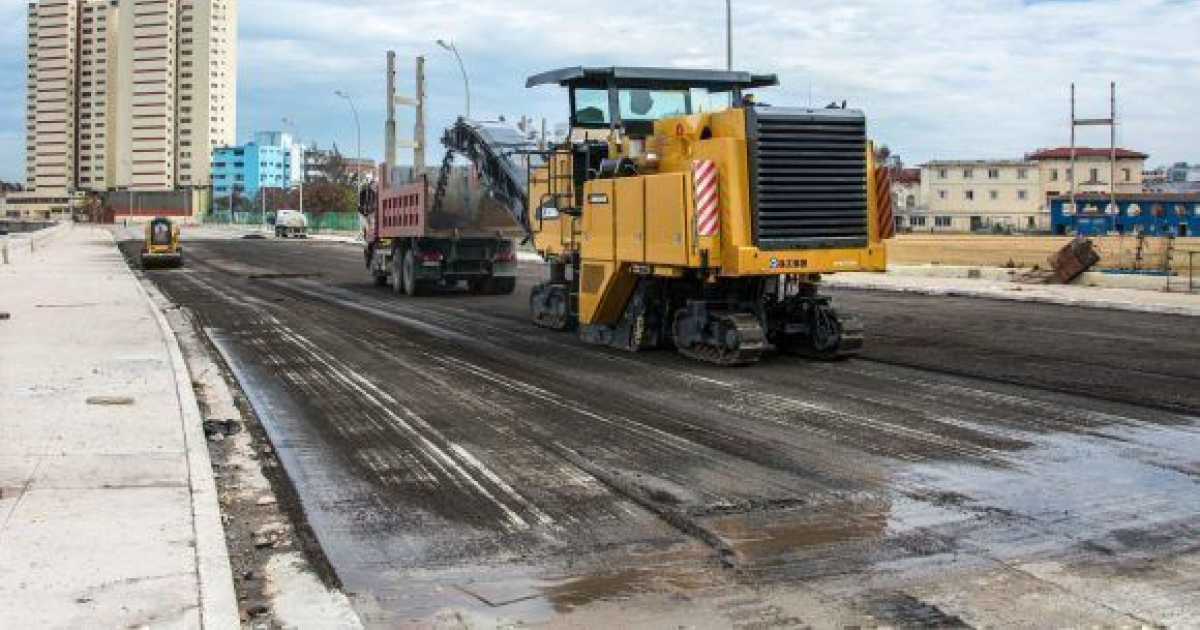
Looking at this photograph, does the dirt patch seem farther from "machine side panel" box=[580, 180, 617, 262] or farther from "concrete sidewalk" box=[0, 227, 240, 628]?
"machine side panel" box=[580, 180, 617, 262]

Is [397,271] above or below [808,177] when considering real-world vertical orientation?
below

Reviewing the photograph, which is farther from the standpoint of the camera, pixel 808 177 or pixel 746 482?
pixel 808 177

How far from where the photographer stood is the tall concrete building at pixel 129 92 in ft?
566

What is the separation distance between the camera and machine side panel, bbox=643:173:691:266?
40.9 feet

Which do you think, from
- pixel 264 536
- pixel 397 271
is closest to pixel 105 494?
pixel 264 536

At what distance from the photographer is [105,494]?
652 cm

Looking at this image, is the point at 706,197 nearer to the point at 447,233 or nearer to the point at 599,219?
the point at 599,219

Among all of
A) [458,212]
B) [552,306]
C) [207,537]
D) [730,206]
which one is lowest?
[207,537]

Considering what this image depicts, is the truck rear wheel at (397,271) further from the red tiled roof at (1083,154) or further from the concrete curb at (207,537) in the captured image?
the red tiled roof at (1083,154)

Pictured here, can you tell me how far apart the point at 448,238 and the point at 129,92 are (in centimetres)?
16820

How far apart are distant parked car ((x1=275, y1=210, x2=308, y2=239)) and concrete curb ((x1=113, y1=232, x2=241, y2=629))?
252 feet

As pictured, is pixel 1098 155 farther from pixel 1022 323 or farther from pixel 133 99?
pixel 133 99

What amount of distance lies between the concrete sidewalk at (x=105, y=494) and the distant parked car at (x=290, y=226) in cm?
7144

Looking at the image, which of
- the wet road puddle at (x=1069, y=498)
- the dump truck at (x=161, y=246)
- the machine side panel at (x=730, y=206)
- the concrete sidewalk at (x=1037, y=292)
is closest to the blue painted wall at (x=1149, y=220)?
the concrete sidewalk at (x=1037, y=292)
